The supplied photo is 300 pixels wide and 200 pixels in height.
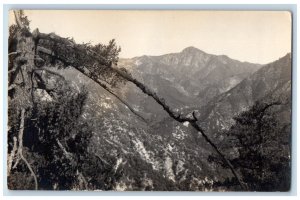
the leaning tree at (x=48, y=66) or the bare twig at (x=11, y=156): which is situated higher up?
the leaning tree at (x=48, y=66)

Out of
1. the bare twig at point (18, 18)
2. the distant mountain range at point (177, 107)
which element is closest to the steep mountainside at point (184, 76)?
the distant mountain range at point (177, 107)

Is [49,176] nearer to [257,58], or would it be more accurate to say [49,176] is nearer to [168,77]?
[168,77]

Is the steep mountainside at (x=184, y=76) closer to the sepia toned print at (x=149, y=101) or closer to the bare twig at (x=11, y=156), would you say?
the sepia toned print at (x=149, y=101)

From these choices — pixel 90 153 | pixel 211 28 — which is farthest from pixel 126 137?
pixel 211 28

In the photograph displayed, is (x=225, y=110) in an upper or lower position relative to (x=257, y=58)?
lower

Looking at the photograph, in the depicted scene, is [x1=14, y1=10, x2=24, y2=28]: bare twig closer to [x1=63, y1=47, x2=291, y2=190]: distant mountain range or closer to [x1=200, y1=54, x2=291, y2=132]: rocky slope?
[x1=63, y1=47, x2=291, y2=190]: distant mountain range

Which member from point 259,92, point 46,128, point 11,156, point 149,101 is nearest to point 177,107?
point 149,101

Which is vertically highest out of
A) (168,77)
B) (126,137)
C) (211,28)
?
(211,28)

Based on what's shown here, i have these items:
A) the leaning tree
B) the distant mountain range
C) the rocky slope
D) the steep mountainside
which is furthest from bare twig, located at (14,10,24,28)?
the rocky slope

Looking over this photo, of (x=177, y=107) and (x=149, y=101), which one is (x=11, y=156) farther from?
(x=177, y=107)
